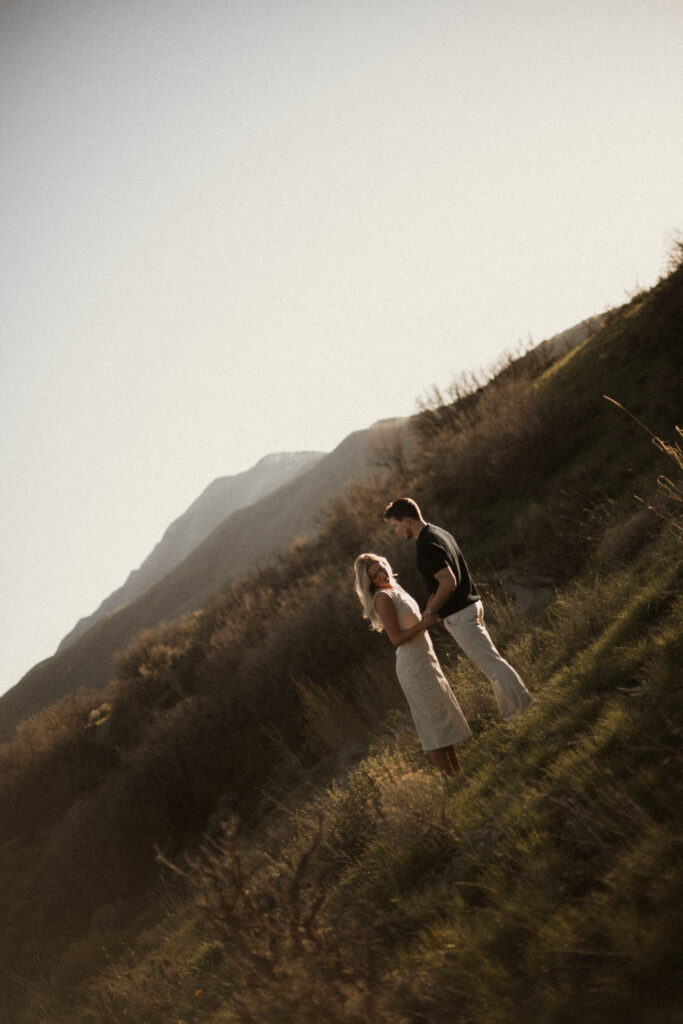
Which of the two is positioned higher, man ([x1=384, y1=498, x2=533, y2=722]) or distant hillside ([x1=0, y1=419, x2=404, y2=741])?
distant hillside ([x1=0, y1=419, x2=404, y2=741])

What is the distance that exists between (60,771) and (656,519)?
17279mm

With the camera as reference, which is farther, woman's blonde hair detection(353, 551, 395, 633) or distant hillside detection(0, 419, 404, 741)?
distant hillside detection(0, 419, 404, 741)

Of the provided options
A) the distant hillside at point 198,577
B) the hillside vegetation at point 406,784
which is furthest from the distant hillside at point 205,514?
the hillside vegetation at point 406,784

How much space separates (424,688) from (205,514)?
12495cm

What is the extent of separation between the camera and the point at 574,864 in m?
2.57

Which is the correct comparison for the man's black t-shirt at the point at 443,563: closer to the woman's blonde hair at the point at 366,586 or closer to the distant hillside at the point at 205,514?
the woman's blonde hair at the point at 366,586

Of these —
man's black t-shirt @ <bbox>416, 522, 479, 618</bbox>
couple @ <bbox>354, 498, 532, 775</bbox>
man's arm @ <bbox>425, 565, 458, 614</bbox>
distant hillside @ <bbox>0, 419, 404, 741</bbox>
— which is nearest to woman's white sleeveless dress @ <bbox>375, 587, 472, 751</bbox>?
couple @ <bbox>354, 498, 532, 775</bbox>

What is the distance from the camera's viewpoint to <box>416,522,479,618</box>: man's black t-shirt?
4312 mm

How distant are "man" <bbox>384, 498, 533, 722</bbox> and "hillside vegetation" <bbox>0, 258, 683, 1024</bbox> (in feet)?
0.82

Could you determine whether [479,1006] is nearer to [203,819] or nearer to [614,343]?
[203,819]

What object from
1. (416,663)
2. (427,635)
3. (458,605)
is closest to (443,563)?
(458,605)

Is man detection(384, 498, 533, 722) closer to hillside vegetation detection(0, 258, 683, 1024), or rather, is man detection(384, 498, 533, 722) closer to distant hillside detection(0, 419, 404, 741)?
hillside vegetation detection(0, 258, 683, 1024)

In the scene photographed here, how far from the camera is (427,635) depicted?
4348 millimetres

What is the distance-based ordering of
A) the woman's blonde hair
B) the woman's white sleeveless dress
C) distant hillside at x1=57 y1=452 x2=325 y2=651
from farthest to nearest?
distant hillside at x1=57 y1=452 x2=325 y2=651, the woman's blonde hair, the woman's white sleeveless dress
